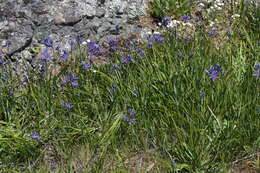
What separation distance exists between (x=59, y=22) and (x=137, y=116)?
156 centimetres

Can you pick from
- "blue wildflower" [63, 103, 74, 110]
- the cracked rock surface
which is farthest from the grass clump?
the cracked rock surface

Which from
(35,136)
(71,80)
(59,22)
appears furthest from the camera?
(59,22)

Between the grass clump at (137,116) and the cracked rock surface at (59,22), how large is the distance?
395mm

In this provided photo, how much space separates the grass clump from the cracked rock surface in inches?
15.6

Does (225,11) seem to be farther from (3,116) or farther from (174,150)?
(3,116)

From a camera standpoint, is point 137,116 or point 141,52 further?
point 141,52

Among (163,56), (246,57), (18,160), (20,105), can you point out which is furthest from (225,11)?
(18,160)

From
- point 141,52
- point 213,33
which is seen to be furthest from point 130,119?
point 213,33

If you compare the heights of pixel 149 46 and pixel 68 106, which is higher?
pixel 149 46

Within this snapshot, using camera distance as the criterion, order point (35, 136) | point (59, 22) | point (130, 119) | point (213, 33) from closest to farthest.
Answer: point (35, 136) → point (130, 119) → point (213, 33) → point (59, 22)

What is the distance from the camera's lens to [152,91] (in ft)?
10.6

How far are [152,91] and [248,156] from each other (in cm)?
92

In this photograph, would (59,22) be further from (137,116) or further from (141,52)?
(137,116)

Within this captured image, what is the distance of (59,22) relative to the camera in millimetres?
4105
